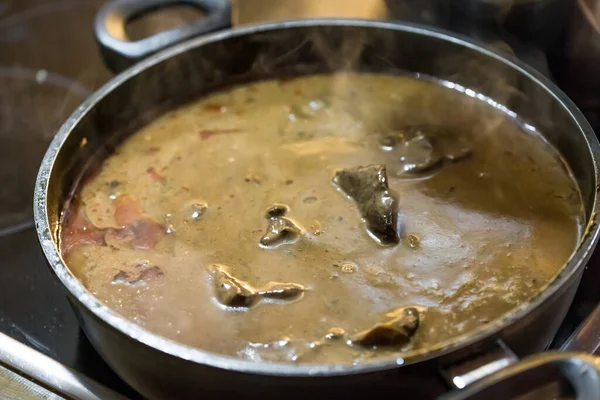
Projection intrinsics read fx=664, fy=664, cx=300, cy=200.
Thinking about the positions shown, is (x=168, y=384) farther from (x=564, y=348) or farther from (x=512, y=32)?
(x=512, y=32)

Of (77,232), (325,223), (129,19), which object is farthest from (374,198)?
(129,19)

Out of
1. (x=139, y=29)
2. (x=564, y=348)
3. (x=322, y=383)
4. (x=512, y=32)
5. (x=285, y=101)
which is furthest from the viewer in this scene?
(x=139, y=29)

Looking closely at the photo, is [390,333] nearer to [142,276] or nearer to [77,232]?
[142,276]

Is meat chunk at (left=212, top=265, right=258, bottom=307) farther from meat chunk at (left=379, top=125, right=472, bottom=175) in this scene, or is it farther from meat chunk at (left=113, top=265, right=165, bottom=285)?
meat chunk at (left=379, top=125, right=472, bottom=175)

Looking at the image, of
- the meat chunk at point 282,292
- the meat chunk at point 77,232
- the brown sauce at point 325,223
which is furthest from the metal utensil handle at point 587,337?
the meat chunk at point 77,232

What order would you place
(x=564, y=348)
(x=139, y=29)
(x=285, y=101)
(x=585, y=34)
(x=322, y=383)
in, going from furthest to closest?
(x=139, y=29), (x=285, y=101), (x=585, y=34), (x=564, y=348), (x=322, y=383)

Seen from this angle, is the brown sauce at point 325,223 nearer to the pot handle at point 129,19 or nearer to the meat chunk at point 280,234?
the meat chunk at point 280,234

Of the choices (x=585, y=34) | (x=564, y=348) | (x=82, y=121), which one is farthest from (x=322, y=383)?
(x=585, y=34)
